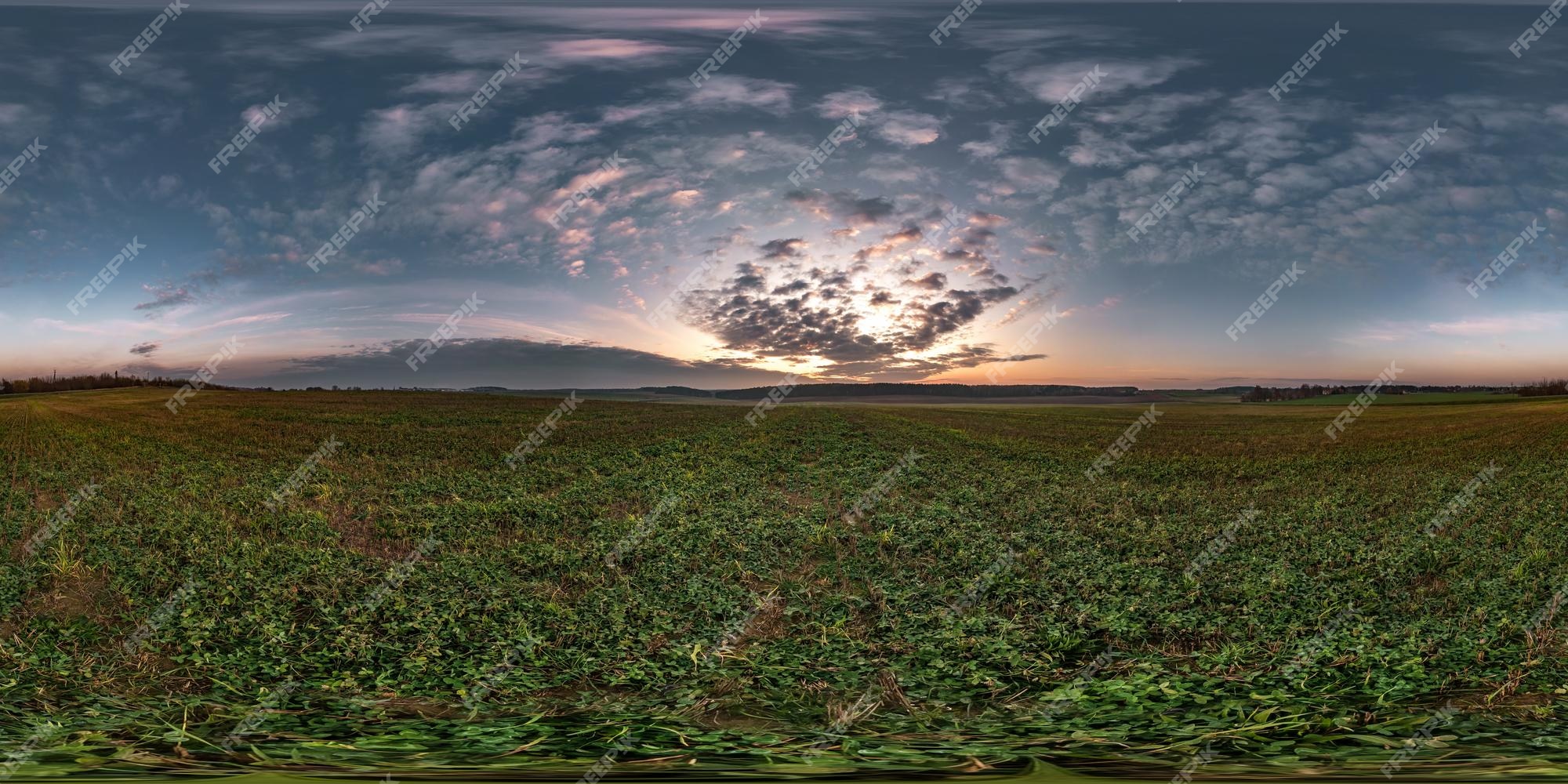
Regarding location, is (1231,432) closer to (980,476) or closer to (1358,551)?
(980,476)

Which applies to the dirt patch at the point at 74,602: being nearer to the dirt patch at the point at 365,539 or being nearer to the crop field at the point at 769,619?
the crop field at the point at 769,619

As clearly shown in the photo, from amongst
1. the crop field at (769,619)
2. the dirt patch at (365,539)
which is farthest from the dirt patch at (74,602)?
the dirt patch at (365,539)

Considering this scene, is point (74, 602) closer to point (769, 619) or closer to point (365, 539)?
point (365, 539)

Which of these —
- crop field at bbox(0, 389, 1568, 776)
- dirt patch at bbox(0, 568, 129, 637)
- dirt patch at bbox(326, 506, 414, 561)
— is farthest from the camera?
dirt patch at bbox(326, 506, 414, 561)

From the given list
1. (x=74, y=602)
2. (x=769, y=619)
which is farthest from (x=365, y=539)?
(x=769, y=619)

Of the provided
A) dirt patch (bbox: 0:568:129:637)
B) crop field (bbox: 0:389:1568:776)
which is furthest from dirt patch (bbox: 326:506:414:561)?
dirt patch (bbox: 0:568:129:637)

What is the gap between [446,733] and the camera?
4.40 meters

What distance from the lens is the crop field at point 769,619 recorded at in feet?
13.9

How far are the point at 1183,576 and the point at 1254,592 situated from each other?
1039mm

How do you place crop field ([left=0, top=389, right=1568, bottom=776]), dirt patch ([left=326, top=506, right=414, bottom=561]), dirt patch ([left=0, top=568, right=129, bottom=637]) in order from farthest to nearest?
dirt patch ([left=326, top=506, right=414, bottom=561]) → dirt patch ([left=0, top=568, right=129, bottom=637]) → crop field ([left=0, top=389, right=1568, bottom=776])

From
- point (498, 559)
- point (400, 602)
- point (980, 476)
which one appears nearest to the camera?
point (400, 602)

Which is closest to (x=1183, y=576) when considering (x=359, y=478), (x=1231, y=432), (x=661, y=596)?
(x=661, y=596)

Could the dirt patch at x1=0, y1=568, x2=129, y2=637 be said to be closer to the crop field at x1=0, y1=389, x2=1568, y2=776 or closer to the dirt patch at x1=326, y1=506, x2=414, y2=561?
the crop field at x1=0, y1=389, x2=1568, y2=776

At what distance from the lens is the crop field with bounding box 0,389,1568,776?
167 inches
